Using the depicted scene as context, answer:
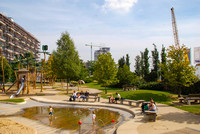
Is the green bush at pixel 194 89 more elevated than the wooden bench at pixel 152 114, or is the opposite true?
the green bush at pixel 194 89

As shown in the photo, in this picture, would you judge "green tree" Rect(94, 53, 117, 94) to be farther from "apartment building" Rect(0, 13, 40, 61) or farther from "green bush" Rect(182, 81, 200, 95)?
"apartment building" Rect(0, 13, 40, 61)

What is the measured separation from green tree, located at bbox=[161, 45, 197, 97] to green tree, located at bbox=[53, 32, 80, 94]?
642 inches

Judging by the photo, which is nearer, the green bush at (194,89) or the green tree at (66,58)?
the green bush at (194,89)

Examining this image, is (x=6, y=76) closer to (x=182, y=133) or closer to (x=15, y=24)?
(x=182, y=133)

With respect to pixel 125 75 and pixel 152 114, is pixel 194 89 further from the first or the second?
pixel 152 114

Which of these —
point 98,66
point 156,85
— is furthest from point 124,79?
point 98,66

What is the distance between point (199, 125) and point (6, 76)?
51.1 meters

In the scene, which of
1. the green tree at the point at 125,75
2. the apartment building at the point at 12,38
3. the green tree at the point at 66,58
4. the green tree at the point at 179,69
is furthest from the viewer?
the apartment building at the point at 12,38

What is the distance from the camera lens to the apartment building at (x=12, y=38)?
266 ft

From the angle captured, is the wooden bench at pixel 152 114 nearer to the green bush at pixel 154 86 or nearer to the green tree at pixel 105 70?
the green tree at pixel 105 70

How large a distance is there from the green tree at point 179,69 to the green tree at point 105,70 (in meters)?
9.21

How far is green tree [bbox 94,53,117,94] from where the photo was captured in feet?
94.8

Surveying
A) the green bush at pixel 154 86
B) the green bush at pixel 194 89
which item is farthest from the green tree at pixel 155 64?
the green bush at pixel 194 89

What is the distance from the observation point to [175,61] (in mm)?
22406
